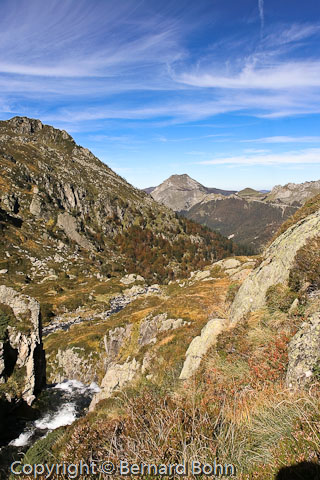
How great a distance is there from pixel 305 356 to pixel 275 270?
711 cm

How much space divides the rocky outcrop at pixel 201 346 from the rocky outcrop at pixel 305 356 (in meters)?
5.90

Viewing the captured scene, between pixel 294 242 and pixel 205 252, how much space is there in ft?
519

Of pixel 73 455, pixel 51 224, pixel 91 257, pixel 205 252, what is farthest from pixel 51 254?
pixel 73 455

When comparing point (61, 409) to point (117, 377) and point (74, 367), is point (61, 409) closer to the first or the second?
A: point (117, 377)

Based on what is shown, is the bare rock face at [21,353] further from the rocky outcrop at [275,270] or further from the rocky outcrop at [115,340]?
the rocky outcrop at [275,270]

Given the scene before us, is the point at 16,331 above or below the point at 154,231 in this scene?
below

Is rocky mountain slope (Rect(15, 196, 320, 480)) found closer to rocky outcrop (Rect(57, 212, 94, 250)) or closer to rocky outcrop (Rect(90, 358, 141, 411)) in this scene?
rocky outcrop (Rect(90, 358, 141, 411))

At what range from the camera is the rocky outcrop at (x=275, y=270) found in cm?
1244

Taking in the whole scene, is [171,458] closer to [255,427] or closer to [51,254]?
[255,427]

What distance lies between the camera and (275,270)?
1328 centimetres

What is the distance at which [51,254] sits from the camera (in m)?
107

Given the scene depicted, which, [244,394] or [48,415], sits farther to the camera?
[48,415]

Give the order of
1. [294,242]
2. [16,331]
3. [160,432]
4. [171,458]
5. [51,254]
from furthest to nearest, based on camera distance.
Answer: [51,254], [16,331], [294,242], [160,432], [171,458]

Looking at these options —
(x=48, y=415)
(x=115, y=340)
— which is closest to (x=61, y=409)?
(x=48, y=415)
